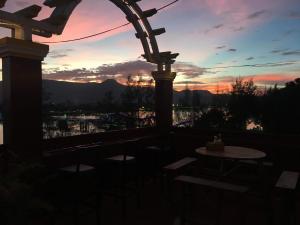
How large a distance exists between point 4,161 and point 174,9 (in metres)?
5.57

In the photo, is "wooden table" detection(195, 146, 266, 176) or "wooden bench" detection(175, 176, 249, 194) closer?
"wooden bench" detection(175, 176, 249, 194)

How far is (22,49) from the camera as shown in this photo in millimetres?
Result: 3436

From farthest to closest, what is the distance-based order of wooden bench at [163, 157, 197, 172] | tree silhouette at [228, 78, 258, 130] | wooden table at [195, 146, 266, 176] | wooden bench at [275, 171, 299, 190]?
tree silhouette at [228, 78, 258, 130], wooden bench at [163, 157, 197, 172], wooden table at [195, 146, 266, 176], wooden bench at [275, 171, 299, 190]

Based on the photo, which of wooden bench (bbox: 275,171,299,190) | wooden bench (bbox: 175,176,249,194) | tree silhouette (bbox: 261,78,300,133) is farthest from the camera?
tree silhouette (bbox: 261,78,300,133)

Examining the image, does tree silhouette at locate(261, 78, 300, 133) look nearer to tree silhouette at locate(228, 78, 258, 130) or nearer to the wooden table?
tree silhouette at locate(228, 78, 258, 130)

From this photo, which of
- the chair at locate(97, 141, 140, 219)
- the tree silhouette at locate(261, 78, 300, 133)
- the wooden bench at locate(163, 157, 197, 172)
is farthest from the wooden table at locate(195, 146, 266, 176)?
the tree silhouette at locate(261, 78, 300, 133)

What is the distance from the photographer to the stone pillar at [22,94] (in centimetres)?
343

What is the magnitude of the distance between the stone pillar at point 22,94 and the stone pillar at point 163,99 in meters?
3.40

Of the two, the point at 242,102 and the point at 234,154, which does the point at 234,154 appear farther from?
the point at 242,102

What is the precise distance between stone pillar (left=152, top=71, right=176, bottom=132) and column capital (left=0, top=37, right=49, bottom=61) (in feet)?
11.1

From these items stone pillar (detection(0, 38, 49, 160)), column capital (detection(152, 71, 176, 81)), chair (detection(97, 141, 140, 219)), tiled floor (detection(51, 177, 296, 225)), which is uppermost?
column capital (detection(152, 71, 176, 81))

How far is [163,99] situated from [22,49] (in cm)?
382

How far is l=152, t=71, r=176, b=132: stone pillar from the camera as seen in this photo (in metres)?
6.65

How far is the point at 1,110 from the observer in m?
3.57
